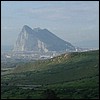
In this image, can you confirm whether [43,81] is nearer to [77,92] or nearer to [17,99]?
[77,92]

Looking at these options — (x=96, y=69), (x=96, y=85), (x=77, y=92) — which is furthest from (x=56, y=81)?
(x=77, y=92)

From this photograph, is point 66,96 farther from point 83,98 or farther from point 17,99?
point 17,99

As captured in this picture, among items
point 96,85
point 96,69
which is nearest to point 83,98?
point 96,85

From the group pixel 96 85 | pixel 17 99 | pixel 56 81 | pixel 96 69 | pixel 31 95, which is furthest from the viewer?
pixel 96 69

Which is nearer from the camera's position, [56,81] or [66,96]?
[66,96]

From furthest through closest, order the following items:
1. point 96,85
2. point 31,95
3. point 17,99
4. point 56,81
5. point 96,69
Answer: point 96,69
point 56,81
point 96,85
point 31,95
point 17,99

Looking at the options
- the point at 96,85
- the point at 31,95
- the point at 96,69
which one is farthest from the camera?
the point at 96,69

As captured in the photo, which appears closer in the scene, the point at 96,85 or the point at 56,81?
the point at 96,85

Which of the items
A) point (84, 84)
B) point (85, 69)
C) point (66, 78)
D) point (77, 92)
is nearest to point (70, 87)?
point (84, 84)

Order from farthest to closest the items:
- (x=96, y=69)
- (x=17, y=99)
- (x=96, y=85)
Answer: (x=96, y=69) → (x=96, y=85) → (x=17, y=99)
